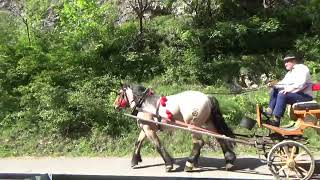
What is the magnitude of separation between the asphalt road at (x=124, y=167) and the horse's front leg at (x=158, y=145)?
0.56 ft

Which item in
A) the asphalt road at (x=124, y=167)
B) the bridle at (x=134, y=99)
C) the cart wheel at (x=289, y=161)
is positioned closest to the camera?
the cart wheel at (x=289, y=161)

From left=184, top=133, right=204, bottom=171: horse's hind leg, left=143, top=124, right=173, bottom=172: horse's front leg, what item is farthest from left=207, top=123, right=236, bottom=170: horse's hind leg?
left=143, top=124, right=173, bottom=172: horse's front leg

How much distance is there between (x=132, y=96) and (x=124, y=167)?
150cm

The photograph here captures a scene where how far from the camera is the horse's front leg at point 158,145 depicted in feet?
31.2

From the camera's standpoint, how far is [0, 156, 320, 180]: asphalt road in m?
9.16

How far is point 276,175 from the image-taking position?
8.30 meters

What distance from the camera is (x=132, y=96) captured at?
9773 millimetres

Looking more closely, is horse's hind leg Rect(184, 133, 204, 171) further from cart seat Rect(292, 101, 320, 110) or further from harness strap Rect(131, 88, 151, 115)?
cart seat Rect(292, 101, 320, 110)

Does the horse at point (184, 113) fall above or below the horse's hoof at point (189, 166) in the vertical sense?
above

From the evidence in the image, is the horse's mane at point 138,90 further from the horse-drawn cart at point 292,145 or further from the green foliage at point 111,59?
the green foliage at point 111,59

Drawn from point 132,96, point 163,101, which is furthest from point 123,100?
point 163,101

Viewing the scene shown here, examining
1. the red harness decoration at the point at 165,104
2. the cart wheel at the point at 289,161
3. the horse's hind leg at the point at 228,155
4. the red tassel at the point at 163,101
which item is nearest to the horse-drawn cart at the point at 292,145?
the cart wheel at the point at 289,161

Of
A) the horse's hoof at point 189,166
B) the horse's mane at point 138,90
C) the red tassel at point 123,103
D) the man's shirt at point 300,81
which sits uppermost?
the man's shirt at point 300,81

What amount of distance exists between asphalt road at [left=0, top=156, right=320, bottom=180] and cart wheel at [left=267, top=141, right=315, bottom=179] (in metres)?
0.37
